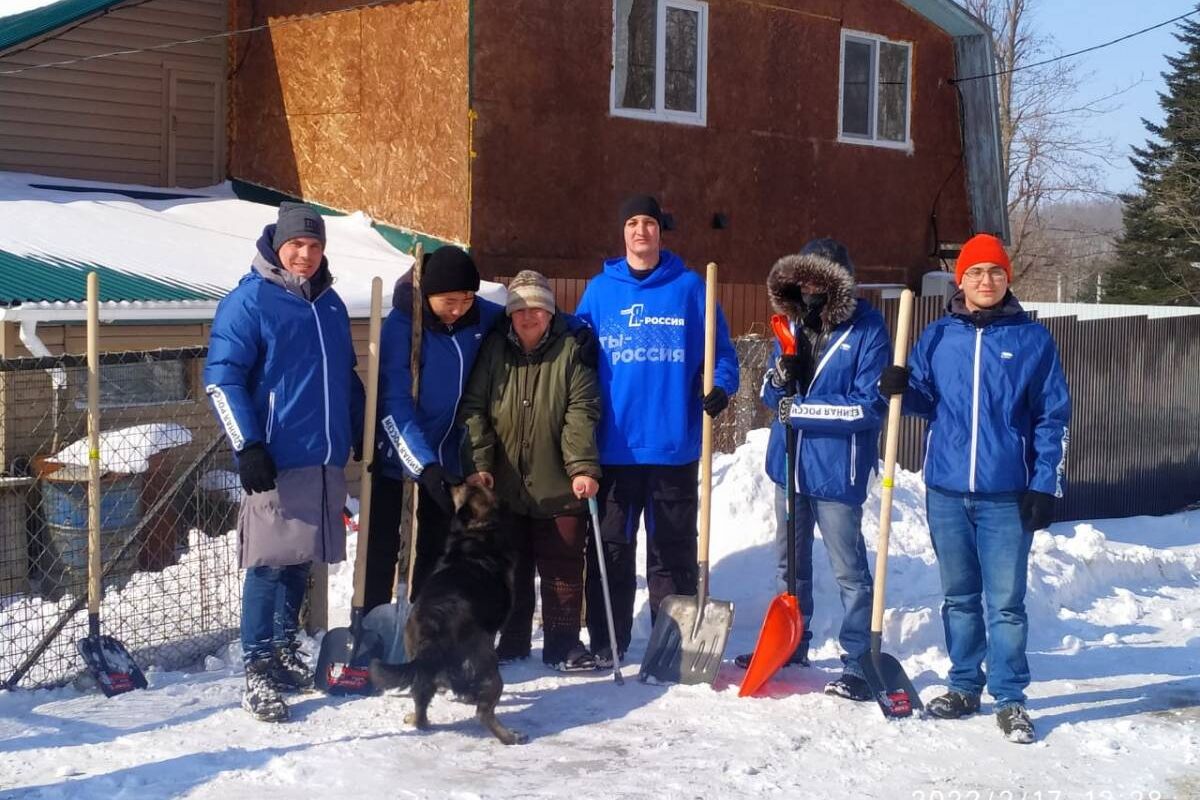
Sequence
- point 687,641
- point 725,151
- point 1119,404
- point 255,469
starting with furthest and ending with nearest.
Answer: point 725,151
point 1119,404
point 687,641
point 255,469

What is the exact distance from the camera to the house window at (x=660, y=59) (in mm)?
12344

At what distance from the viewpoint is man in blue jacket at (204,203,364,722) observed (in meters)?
4.66

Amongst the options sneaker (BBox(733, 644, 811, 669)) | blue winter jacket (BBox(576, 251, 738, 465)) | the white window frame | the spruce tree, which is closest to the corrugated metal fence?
the white window frame

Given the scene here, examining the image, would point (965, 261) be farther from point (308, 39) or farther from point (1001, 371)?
point (308, 39)

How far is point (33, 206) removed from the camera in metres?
10.3

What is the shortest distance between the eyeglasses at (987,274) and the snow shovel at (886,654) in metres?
0.26

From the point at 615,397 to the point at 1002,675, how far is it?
79.5 inches

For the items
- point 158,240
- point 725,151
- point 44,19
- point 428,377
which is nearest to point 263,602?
point 428,377

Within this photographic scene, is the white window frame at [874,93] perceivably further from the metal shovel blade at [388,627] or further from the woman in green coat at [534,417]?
the metal shovel blade at [388,627]

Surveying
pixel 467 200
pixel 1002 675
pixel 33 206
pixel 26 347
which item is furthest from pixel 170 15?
pixel 1002 675

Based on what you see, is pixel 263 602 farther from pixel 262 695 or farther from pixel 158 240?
pixel 158 240

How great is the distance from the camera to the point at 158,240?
10.1m

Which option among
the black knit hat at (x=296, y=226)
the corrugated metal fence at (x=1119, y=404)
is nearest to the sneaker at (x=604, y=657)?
the black knit hat at (x=296, y=226)

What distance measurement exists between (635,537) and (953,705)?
1573mm
